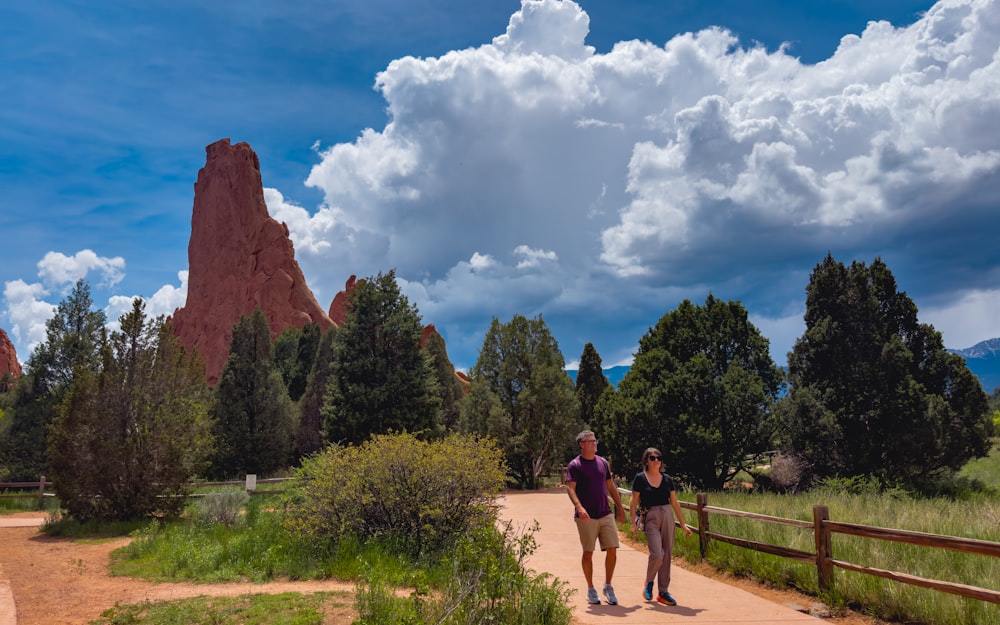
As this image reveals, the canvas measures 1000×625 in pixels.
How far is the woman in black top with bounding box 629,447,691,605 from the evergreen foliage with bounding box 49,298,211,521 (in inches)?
601

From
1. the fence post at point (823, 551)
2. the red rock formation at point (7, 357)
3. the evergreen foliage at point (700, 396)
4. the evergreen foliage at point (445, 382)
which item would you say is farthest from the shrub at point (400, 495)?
the red rock formation at point (7, 357)

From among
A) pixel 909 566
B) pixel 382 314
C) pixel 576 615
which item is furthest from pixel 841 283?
pixel 576 615

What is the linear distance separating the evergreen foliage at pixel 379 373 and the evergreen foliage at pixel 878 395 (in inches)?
657

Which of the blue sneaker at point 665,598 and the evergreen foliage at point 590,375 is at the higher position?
the evergreen foliage at point 590,375

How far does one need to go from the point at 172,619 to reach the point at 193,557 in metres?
4.47

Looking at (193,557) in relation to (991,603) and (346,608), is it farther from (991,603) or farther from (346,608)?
(991,603)

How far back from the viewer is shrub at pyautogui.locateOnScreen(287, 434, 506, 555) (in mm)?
10664

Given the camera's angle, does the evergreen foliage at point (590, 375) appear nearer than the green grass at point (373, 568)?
No

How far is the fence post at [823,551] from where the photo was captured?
7902 millimetres

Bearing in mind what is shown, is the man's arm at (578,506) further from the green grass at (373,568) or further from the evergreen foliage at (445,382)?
the evergreen foliage at (445,382)

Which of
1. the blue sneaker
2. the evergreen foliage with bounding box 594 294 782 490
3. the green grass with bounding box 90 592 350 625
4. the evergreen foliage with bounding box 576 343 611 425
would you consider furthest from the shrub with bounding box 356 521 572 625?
the evergreen foliage with bounding box 576 343 611 425

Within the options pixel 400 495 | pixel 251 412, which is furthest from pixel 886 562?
pixel 251 412

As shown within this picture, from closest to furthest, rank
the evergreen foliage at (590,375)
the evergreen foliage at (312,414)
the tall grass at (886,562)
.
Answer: the tall grass at (886,562) → the evergreen foliage at (312,414) → the evergreen foliage at (590,375)

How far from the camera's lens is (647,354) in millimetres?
28672
